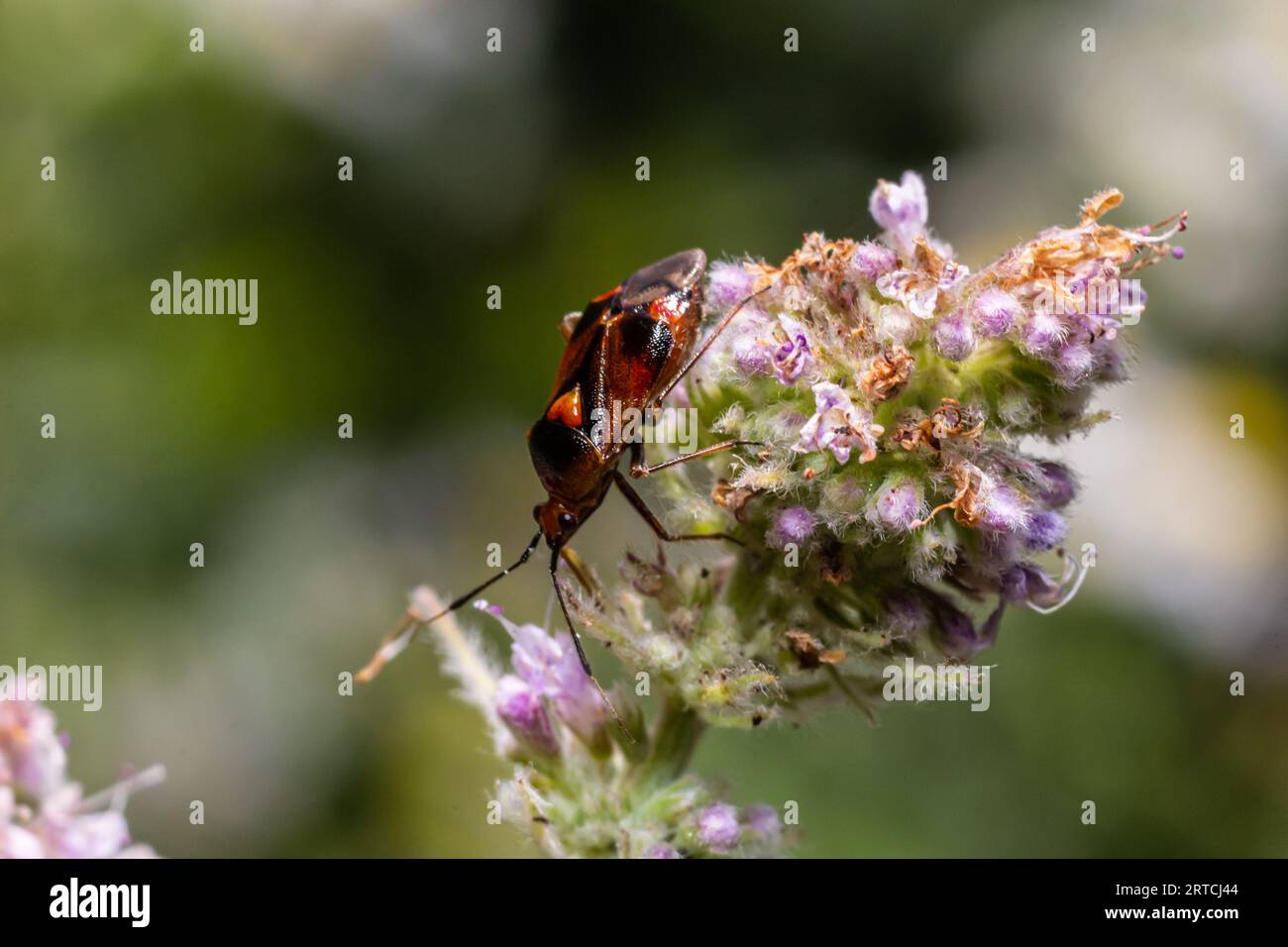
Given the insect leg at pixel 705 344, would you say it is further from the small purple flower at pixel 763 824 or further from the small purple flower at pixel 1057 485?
the small purple flower at pixel 763 824

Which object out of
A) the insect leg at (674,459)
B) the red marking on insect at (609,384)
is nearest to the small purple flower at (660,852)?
the red marking on insect at (609,384)

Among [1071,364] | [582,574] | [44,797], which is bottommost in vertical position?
[44,797]

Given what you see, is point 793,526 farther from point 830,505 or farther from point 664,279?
point 664,279

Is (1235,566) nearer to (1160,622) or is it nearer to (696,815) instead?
(1160,622)
